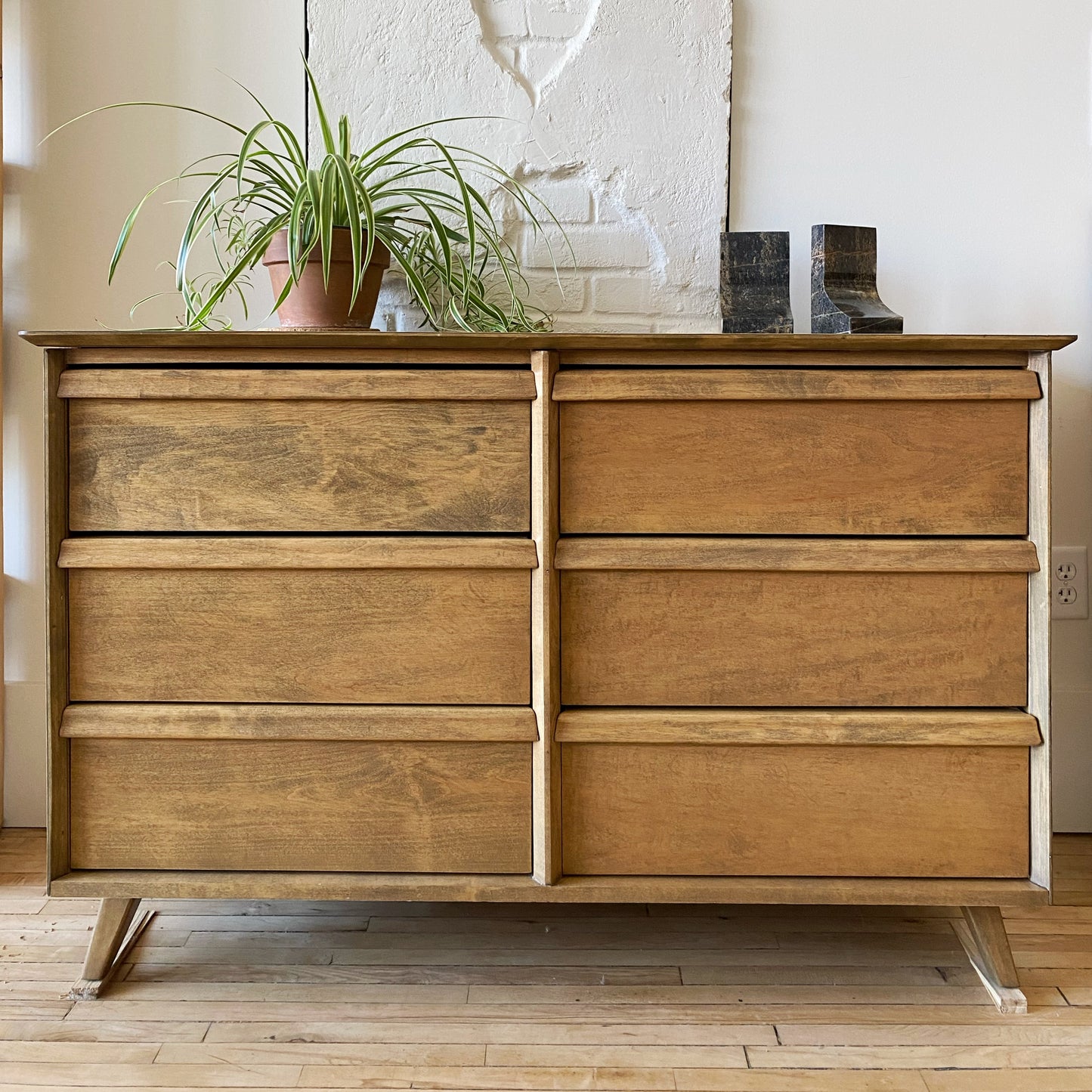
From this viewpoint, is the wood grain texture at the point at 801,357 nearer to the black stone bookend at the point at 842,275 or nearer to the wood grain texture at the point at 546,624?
the wood grain texture at the point at 546,624

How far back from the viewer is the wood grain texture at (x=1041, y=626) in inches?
47.4

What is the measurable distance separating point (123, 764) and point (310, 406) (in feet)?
1.79

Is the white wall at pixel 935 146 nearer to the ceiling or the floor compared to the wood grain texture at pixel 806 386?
nearer to the ceiling

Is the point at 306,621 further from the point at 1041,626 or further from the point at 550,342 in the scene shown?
the point at 1041,626

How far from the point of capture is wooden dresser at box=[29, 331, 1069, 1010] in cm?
122

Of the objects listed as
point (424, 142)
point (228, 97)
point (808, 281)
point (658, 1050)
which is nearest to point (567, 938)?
point (658, 1050)

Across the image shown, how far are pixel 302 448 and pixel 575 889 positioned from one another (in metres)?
0.69

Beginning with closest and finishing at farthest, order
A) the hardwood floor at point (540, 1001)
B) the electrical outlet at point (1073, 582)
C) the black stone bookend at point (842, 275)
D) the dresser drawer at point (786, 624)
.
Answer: the hardwood floor at point (540, 1001), the dresser drawer at point (786, 624), the black stone bookend at point (842, 275), the electrical outlet at point (1073, 582)

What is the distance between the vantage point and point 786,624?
1236mm

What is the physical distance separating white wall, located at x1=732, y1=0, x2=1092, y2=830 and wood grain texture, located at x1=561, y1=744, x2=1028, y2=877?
849mm

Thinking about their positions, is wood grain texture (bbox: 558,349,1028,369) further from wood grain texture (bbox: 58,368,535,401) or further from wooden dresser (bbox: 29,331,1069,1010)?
wood grain texture (bbox: 58,368,535,401)

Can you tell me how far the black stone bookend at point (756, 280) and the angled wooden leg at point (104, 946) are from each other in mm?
1255

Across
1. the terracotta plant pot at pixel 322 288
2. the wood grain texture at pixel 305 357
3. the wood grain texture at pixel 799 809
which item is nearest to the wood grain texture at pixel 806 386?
the wood grain texture at pixel 305 357

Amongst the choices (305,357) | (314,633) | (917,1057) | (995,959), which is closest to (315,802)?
(314,633)
